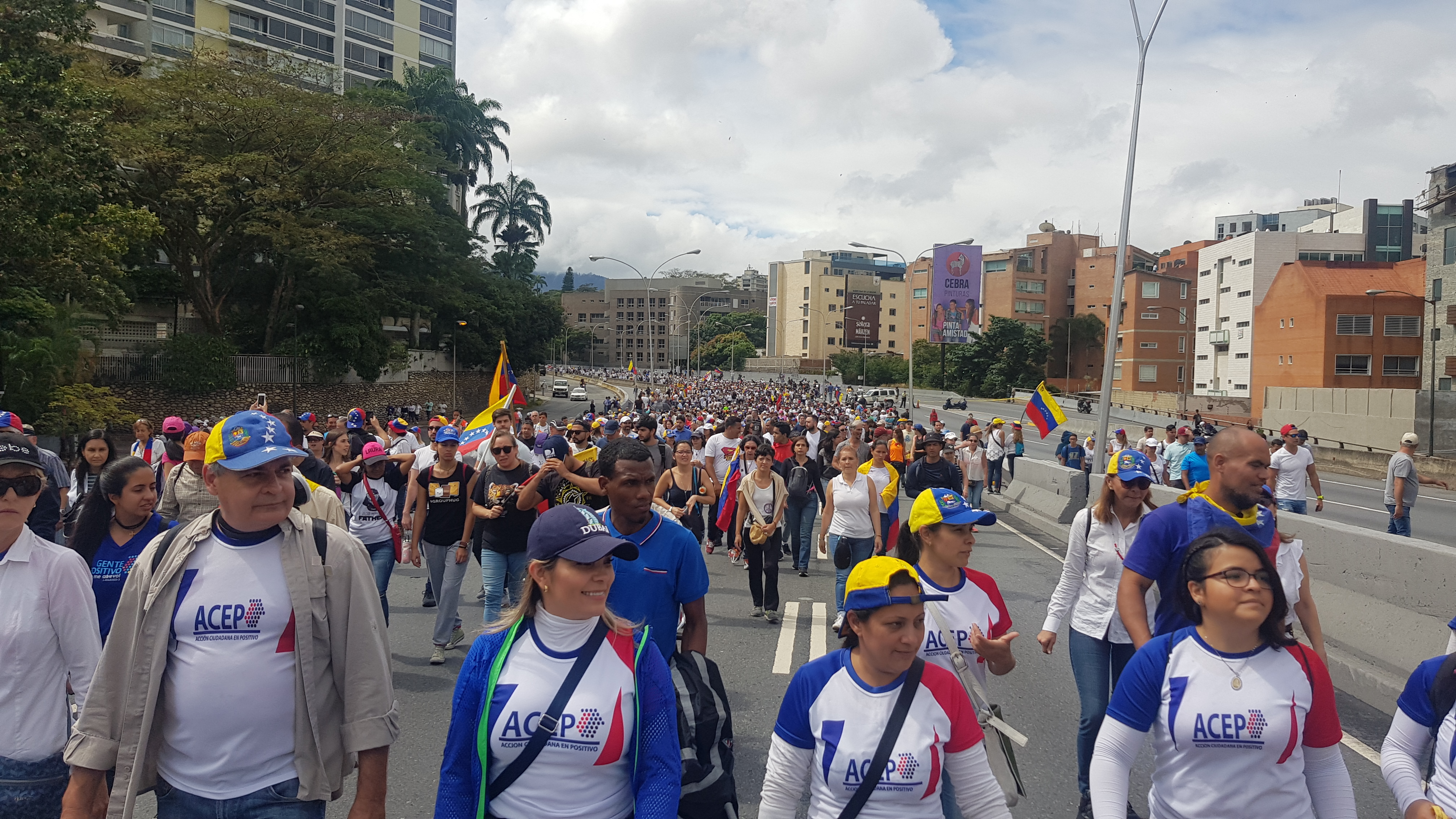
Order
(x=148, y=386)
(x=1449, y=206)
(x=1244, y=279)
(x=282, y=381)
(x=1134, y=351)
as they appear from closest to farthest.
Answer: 1. (x=148, y=386)
2. (x=282, y=381)
3. (x=1449, y=206)
4. (x=1244, y=279)
5. (x=1134, y=351)

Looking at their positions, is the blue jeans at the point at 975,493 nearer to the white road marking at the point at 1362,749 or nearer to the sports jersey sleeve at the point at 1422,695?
the white road marking at the point at 1362,749

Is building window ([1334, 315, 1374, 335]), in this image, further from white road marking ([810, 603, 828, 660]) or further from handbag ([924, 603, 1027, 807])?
handbag ([924, 603, 1027, 807])

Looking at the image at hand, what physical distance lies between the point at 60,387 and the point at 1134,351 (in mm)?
77780

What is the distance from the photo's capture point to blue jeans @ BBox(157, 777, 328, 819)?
2619mm

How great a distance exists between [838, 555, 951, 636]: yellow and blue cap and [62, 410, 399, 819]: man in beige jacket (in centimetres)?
138

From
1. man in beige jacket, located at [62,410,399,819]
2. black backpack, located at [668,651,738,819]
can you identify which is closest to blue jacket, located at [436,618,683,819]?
black backpack, located at [668,651,738,819]

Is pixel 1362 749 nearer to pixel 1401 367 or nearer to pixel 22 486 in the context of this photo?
pixel 22 486

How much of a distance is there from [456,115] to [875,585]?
65.1 m

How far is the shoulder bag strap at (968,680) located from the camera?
3.44m

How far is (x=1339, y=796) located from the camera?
2736 millimetres

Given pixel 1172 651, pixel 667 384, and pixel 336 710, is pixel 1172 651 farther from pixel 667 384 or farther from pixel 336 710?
pixel 667 384

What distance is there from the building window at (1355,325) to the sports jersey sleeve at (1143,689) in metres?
63.8

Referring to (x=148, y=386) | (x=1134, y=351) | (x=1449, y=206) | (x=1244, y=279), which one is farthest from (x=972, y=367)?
(x=148, y=386)

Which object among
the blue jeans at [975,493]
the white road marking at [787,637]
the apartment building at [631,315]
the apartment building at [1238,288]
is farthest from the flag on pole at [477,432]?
the apartment building at [631,315]
